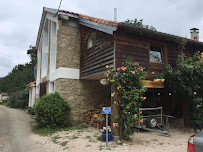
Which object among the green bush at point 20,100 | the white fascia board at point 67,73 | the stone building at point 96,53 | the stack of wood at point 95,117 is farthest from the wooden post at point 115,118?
the green bush at point 20,100

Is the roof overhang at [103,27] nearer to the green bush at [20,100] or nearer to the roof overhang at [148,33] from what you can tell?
the roof overhang at [148,33]

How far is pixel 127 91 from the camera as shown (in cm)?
619

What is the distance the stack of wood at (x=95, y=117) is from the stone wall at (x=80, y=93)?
0.99ft

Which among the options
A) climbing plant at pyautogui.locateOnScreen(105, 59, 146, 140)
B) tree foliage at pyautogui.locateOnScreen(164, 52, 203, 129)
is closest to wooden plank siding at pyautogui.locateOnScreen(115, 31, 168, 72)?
climbing plant at pyautogui.locateOnScreen(105, 59, 146, 140)

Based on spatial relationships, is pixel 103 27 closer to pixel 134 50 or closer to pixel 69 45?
pixel 134 50

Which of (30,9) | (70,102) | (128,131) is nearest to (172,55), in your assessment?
(128,131)

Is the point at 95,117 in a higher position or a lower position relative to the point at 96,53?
lower

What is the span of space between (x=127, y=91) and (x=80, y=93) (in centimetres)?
405

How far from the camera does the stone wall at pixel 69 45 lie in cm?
942

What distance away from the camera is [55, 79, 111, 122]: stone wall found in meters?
9.18

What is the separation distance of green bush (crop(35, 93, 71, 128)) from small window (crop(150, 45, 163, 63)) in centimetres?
519

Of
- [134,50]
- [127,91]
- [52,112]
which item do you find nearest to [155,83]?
[134,50]

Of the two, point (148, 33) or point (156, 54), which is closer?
point (148, 33)

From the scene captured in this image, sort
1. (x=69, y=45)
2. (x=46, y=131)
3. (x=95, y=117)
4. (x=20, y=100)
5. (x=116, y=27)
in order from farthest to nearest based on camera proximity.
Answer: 1. (x=20, y=100)
2. (x=69, y=45)
3. (x=95, y=117)
4. (x=46, y=131)
5. (x=116, y=27)
